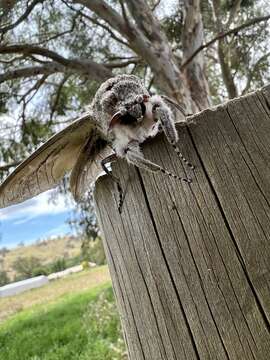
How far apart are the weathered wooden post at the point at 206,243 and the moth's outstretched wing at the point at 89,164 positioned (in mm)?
387

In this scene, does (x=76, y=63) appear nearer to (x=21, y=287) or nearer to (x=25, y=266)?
(x=21, y=287)

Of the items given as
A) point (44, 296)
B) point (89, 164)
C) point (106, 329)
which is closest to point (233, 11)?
point (106, 329)

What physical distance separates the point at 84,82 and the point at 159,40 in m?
3.81

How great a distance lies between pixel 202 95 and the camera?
10.3 meters

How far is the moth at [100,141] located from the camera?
1.61 m

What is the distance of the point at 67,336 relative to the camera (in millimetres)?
8828

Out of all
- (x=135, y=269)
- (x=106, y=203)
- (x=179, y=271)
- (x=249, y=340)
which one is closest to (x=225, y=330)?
(x=249, y=340)

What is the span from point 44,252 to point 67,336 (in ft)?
131

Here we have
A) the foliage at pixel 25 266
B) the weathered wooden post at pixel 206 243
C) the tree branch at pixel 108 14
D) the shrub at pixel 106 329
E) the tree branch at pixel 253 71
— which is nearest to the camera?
the weathered wooden post at pixel 206 243

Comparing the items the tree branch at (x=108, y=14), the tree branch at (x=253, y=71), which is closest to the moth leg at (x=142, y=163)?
the tree branch at (x=108, y=14)

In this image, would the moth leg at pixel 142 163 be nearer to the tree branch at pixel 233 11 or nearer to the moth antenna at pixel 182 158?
the moth antenna at pixel 182 158

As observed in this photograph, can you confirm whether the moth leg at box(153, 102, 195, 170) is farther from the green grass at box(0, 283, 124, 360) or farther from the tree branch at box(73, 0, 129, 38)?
the tree branch at box(73, 0, 129, 38)

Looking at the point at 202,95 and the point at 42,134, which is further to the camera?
the point at 42,134

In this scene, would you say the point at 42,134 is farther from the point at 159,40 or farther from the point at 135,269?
the point at 135,269
